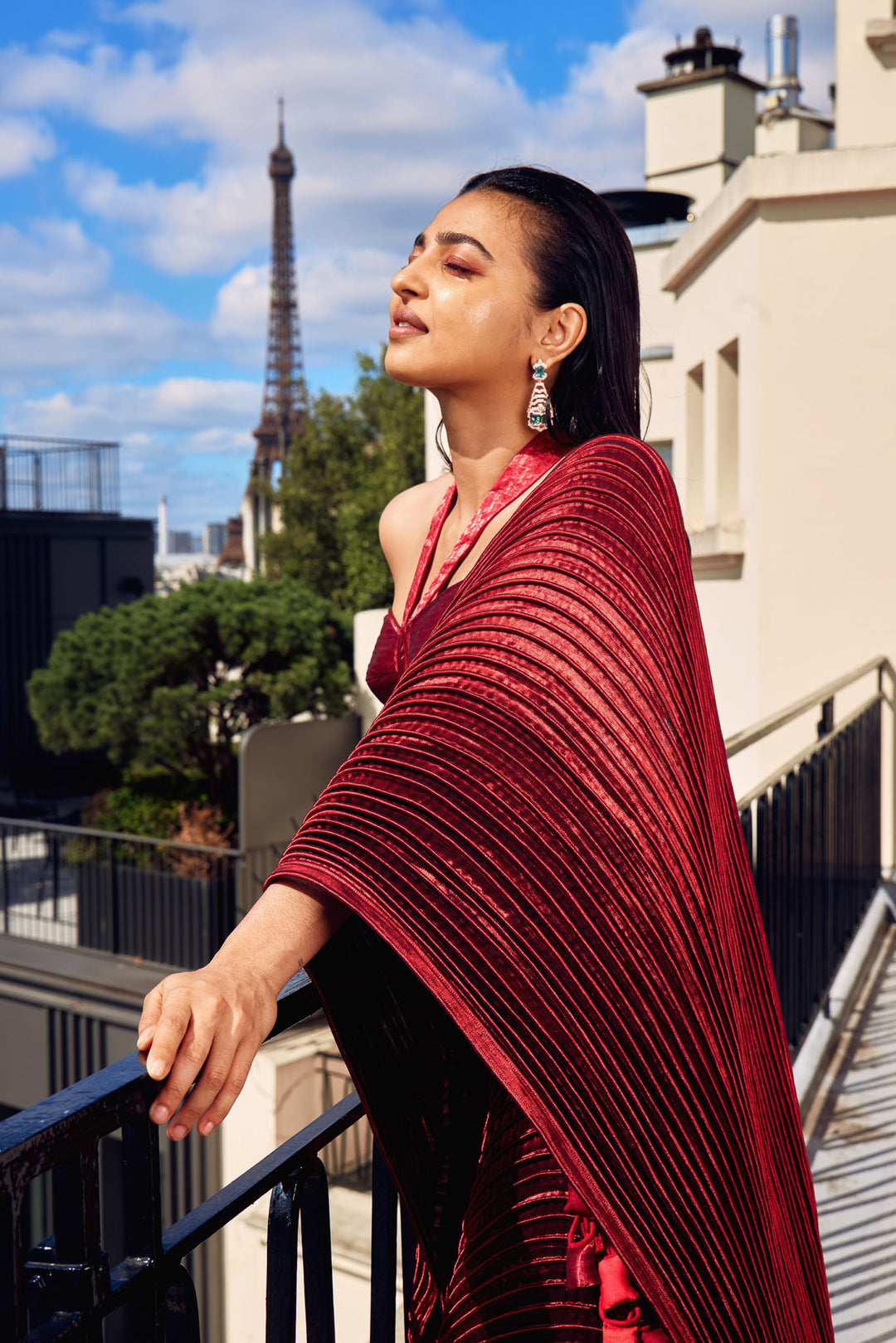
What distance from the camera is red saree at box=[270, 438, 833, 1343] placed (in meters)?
1.11

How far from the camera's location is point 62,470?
72.7 feet

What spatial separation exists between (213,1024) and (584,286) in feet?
3.27

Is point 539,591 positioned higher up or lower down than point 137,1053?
higher up

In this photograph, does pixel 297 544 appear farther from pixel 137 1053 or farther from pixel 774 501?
pixel 137 1053

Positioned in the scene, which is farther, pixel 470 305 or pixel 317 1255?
pixel 470 305

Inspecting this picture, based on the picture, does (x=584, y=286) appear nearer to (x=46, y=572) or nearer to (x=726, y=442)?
(x=726, y=442)

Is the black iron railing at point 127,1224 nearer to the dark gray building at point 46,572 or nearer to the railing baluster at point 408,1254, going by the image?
the railing baluster at point 408,1254

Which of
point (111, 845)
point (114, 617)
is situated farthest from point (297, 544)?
point (111, 845)

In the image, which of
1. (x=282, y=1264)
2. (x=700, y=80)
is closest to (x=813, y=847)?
(x=282, y=1264)

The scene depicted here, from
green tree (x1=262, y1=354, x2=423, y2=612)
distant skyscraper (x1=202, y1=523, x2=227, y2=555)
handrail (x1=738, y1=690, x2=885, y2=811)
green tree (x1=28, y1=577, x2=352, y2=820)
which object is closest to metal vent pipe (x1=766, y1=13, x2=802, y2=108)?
green tree (x1=28, y1=577, x2=352, y2=820)

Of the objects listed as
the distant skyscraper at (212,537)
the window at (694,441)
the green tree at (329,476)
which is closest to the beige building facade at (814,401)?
the window at (694,441)

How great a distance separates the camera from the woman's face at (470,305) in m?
1.49

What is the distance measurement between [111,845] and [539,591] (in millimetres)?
12459

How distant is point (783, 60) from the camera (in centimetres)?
1238
